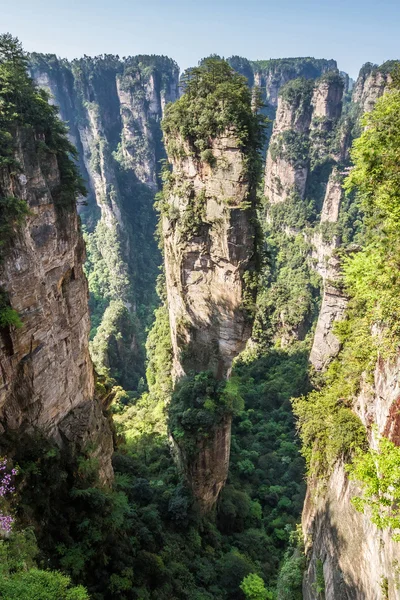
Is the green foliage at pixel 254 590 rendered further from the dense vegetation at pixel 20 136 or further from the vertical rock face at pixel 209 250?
the dense vegetation at pixel 20 136

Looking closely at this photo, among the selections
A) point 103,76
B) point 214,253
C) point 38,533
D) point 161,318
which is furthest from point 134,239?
point 38,533

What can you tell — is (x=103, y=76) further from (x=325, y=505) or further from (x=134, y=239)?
(x=325, y=505)

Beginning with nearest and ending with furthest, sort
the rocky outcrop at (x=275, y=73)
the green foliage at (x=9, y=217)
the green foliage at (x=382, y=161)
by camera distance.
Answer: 1. the green foliage at (x=382, y=161)
2. the green foliage at (x=9, y=217)
3. the rocky outcrop at (x=275, y=73)

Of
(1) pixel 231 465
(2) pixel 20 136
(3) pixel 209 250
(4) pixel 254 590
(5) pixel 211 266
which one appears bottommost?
(4) pixel 254 590

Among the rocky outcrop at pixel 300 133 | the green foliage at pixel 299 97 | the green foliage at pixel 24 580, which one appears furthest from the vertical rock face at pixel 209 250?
the green foliage at pixel 299 97

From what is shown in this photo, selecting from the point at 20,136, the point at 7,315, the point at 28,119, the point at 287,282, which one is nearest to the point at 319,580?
the point at 7,315

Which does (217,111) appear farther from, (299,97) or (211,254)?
(299,97)
